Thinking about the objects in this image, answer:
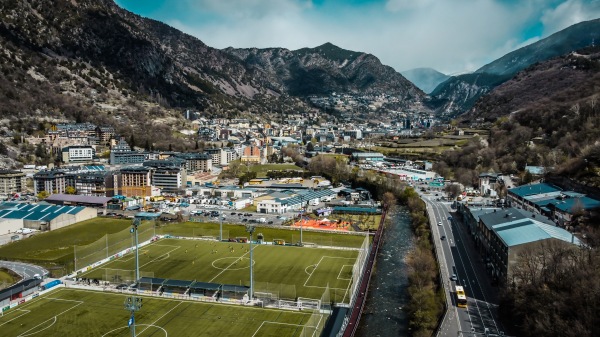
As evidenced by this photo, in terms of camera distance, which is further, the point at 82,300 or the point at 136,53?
the point at 136,53

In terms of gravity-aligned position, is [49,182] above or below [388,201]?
above

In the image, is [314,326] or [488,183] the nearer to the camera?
[314,326]

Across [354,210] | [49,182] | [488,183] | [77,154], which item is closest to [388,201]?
[354,210]

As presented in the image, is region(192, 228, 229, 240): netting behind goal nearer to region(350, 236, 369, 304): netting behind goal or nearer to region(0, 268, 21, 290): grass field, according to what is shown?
region(350, 236, 369, 304): netting behind goal

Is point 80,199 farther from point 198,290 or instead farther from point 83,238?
point 198,290

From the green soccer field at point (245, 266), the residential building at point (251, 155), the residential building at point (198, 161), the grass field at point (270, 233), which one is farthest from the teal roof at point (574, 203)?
the residential building at point (251, 155)

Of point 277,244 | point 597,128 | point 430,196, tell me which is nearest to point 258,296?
point 277,244

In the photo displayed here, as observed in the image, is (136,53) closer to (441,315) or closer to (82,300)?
(82,300)
